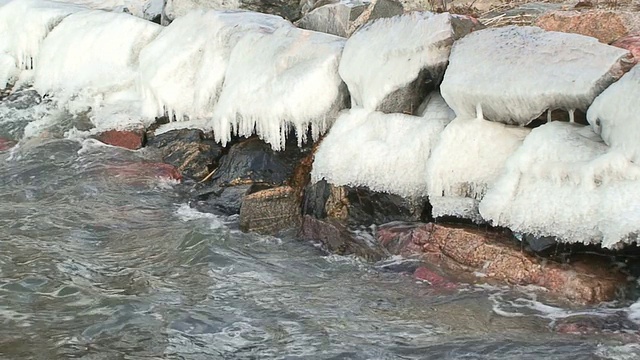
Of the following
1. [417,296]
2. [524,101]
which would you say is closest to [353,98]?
[524,101]

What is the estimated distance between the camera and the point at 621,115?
15.2 feet

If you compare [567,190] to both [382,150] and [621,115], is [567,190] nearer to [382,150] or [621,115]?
[621,115]

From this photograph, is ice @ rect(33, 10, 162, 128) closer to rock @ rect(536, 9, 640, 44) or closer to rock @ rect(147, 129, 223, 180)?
rock @ rect(147, 129, 223, 180)

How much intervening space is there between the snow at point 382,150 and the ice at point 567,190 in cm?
86

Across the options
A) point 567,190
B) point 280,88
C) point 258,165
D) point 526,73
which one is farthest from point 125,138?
point 567,190

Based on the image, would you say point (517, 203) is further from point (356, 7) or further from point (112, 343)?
point (356, 7)

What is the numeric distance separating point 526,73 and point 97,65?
6.44m

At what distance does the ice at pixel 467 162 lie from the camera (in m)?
5.30

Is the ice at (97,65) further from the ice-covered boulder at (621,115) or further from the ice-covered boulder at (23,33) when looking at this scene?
the ice-covered boulder at (621,115)

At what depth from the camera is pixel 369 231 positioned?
19.0 ft

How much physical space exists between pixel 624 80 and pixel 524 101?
679mm

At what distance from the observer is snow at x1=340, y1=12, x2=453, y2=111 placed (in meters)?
6.00

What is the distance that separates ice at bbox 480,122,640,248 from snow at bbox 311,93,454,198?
86 cm

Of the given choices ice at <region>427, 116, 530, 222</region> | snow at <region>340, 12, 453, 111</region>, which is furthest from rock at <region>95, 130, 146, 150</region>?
ice at <region>427, 116, 530, 222</region>
